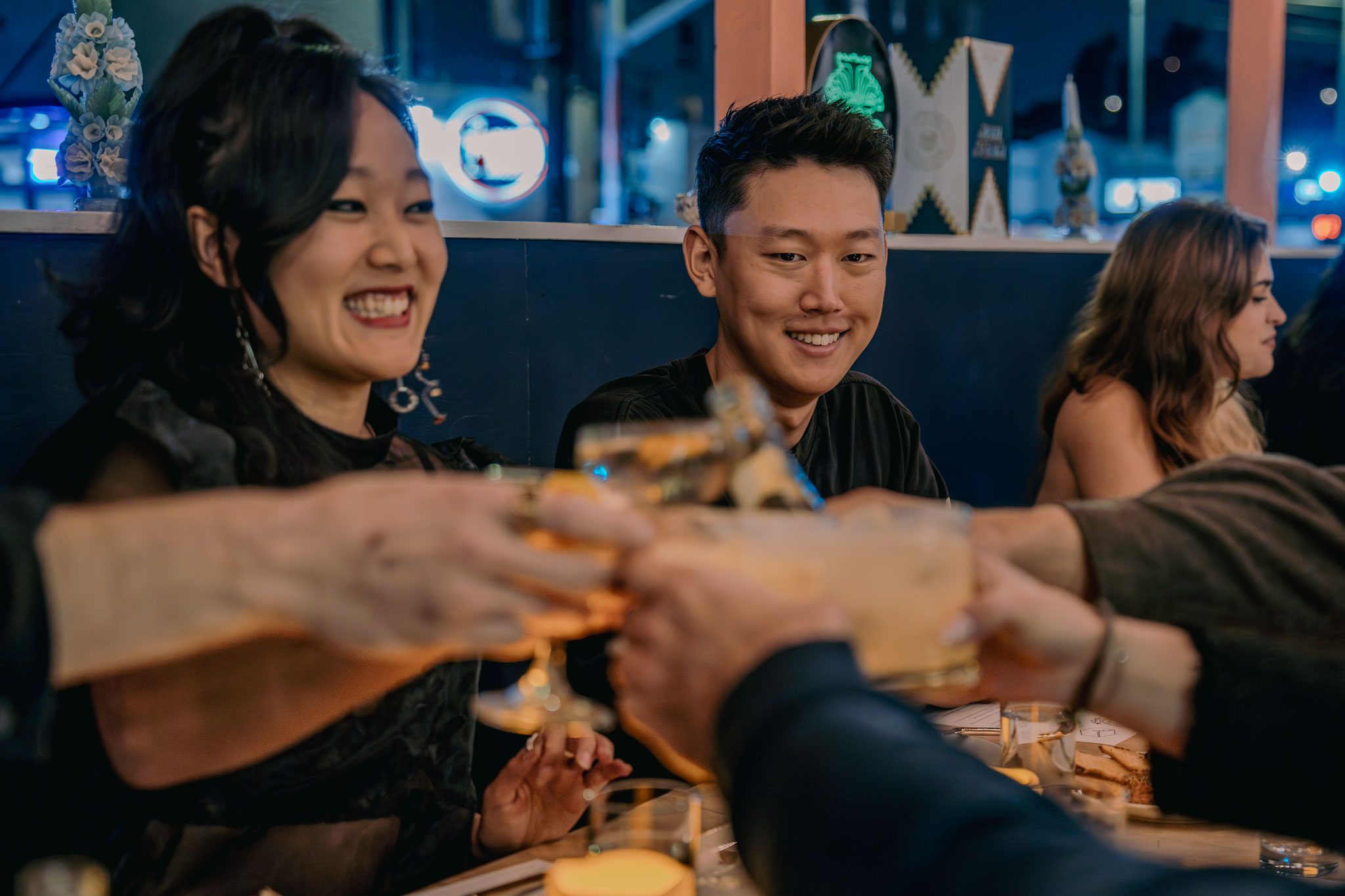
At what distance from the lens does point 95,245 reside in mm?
1865

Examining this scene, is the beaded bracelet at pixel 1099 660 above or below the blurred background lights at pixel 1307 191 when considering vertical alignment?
below

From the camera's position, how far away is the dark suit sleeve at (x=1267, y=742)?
2.90 feet

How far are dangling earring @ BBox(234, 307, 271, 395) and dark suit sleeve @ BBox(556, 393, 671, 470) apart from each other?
65 cm

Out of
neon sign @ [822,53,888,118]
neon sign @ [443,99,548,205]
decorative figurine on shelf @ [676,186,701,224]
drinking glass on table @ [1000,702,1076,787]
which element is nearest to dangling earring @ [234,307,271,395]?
drinking glass on table @ [1000,702,1076,787]

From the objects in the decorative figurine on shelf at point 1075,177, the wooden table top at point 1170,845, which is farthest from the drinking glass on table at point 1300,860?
the decorative figurine on shelf at point 1075,177

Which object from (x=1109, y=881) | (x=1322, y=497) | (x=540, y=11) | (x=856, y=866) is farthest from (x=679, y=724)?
(x=540, y=11)

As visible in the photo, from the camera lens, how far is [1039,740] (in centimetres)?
129

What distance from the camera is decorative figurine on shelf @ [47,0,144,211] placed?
193 centimetres

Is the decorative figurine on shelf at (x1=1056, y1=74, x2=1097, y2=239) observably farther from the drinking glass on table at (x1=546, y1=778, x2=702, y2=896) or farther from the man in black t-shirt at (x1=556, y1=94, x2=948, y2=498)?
the drinking glass on table at (x1=546, y1=778, x2=702, y2=896)

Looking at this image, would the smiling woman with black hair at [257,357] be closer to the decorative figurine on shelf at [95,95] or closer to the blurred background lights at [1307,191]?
the decorative figurine on shelf at [95,95]

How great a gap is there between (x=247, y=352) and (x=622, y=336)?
1.35m

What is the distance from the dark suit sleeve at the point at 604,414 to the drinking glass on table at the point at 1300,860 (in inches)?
44.3

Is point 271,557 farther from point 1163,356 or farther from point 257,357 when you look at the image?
point 1163,356

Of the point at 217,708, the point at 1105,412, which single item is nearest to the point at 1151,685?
the point at 217,708
